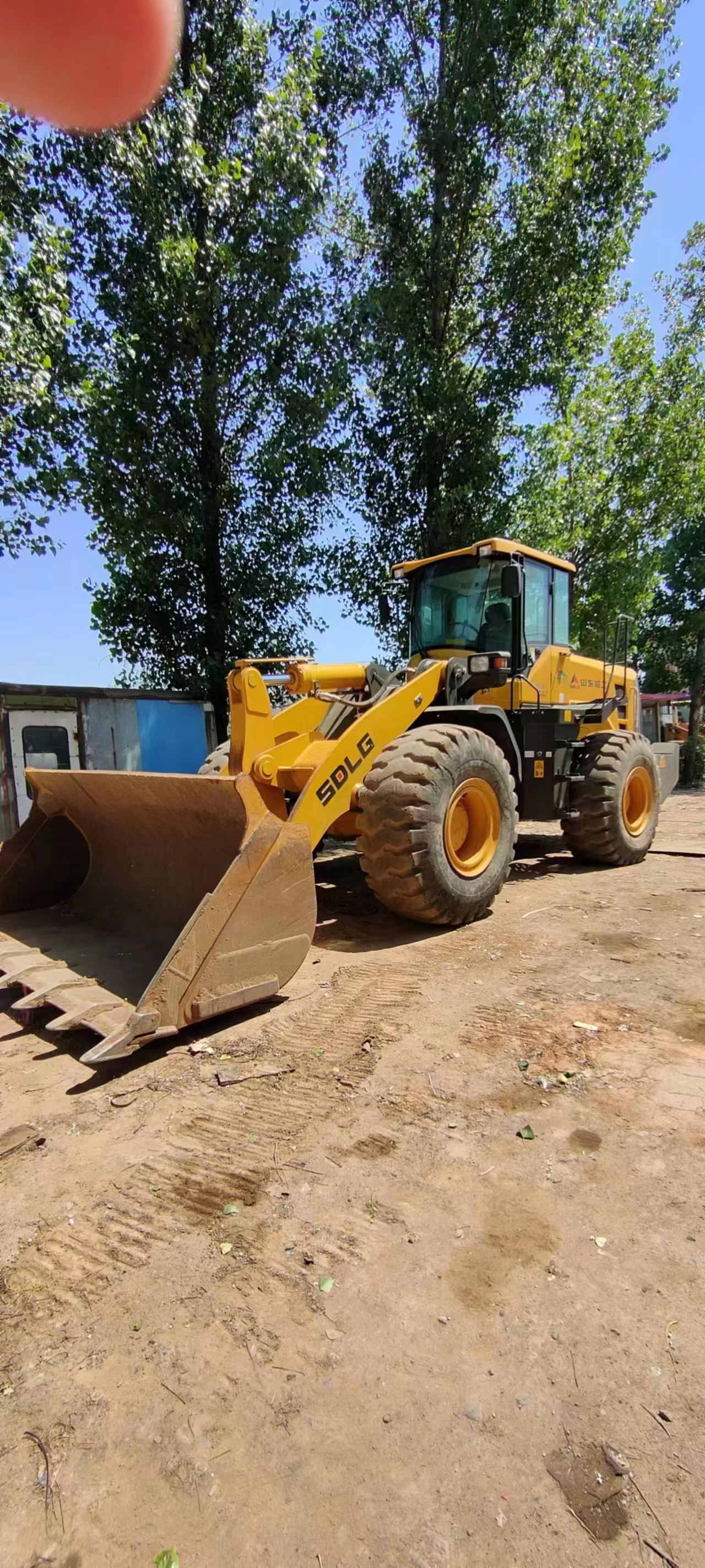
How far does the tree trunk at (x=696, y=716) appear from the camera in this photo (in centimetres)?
1995

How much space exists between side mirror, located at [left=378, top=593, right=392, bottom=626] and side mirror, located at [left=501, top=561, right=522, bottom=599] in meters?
8.35

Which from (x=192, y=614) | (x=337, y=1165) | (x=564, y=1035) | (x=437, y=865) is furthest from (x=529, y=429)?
(x=337, y=1165)

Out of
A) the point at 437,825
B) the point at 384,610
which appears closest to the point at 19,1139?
the point at 437,825

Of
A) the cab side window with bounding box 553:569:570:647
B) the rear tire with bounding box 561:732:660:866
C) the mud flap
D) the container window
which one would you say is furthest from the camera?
the container window

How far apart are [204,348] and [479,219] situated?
688cm

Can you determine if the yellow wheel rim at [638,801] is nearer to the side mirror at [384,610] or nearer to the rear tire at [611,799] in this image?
the rear tire at [611,799]

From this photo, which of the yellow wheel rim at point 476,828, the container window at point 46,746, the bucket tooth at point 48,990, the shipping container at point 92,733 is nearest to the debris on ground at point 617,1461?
the bucket tooth at point 48,990

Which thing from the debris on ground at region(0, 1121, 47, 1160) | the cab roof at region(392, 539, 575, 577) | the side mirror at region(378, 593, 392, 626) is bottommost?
the debris on ground at region(0, 1121, 47, 1160)

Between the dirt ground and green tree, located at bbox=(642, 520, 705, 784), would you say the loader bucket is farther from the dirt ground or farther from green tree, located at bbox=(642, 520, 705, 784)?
green tree, located at bbox=(642, 520, 705, 784)

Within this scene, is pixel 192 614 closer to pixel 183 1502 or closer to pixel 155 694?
pixel 155 694

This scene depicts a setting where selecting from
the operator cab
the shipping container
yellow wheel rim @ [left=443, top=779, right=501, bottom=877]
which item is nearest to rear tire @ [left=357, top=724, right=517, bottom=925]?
yellow wheel rim @ [left=443, top=779, right=501, bottom=877]

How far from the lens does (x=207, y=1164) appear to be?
8.80 ft

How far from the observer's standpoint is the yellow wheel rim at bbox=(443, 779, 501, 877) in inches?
219

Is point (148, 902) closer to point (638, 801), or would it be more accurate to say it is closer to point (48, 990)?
point (48, 990)
